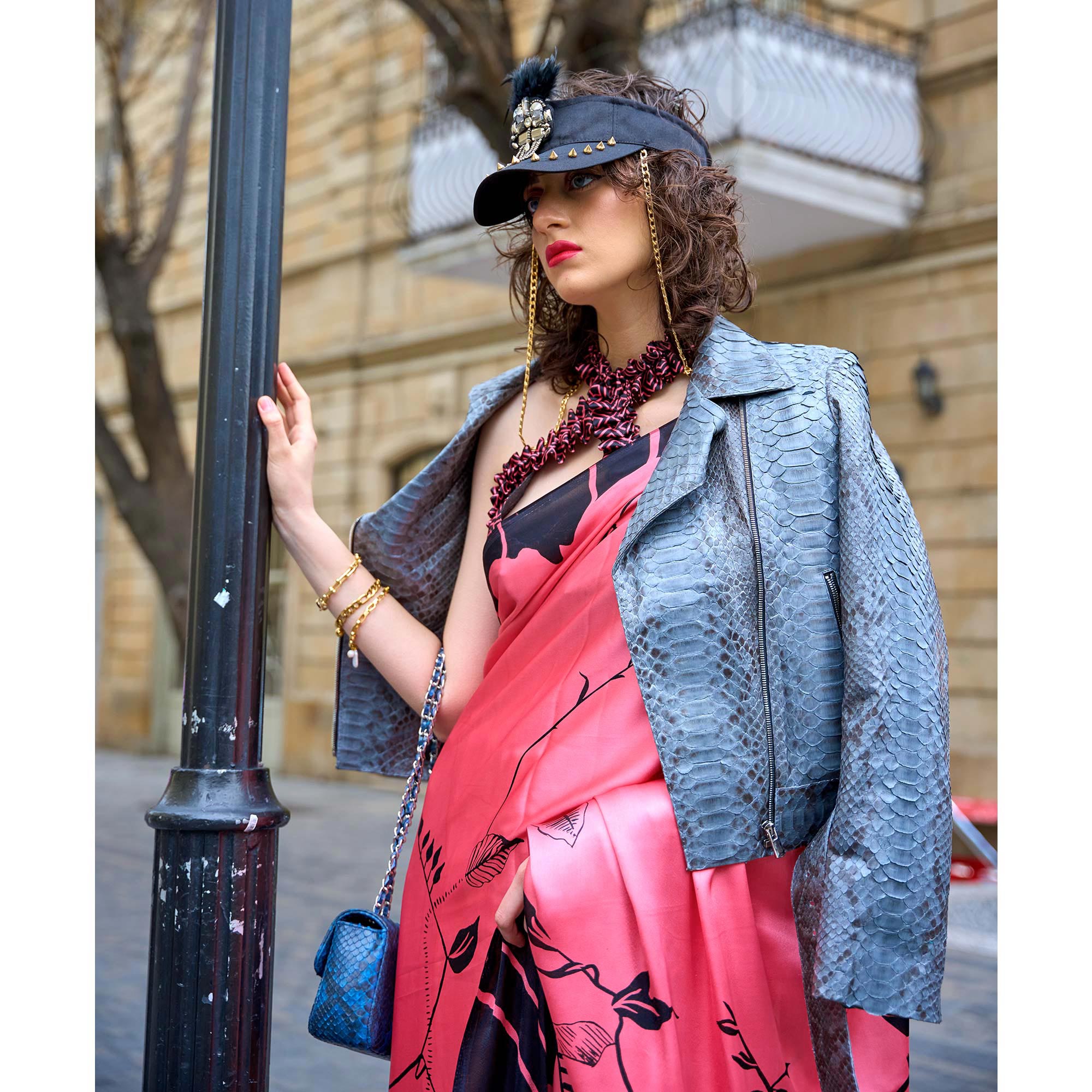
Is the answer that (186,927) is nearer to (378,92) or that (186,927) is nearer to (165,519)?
(165,519)

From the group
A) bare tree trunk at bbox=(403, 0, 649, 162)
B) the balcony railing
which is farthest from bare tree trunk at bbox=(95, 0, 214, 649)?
bare tree trunk at bbox=(403, 0, 649, 162)

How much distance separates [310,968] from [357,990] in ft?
11.2

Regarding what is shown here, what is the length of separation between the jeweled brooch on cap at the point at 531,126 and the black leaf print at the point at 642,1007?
1.28 metres

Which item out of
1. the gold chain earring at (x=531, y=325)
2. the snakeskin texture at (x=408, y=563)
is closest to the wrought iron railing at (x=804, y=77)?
the gold chain earring at (x=531, y=325)

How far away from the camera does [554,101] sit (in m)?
2.02

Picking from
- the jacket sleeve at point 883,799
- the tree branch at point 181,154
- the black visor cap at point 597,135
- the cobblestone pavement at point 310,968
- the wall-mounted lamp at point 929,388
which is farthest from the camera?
the tree branch at point 181,154

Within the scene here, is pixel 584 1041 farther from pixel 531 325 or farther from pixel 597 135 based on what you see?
pixel 597 135

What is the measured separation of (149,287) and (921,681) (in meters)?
8.48

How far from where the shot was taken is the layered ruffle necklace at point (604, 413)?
2074 mm

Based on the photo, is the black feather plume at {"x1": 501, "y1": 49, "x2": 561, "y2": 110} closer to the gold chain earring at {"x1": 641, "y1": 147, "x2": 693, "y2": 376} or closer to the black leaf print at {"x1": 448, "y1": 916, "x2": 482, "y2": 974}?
the gold chain earring at {"x1": 641, "y1": 147, "x2": 693, "y2": 376}

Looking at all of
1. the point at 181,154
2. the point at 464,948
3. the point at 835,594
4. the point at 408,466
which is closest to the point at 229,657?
the point at 464,948

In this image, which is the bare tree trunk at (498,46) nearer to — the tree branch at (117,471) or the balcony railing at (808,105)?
the balcony railing at (808,105)

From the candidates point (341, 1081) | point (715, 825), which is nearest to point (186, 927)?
point (715, 825)

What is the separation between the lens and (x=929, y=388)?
8.46 metres
